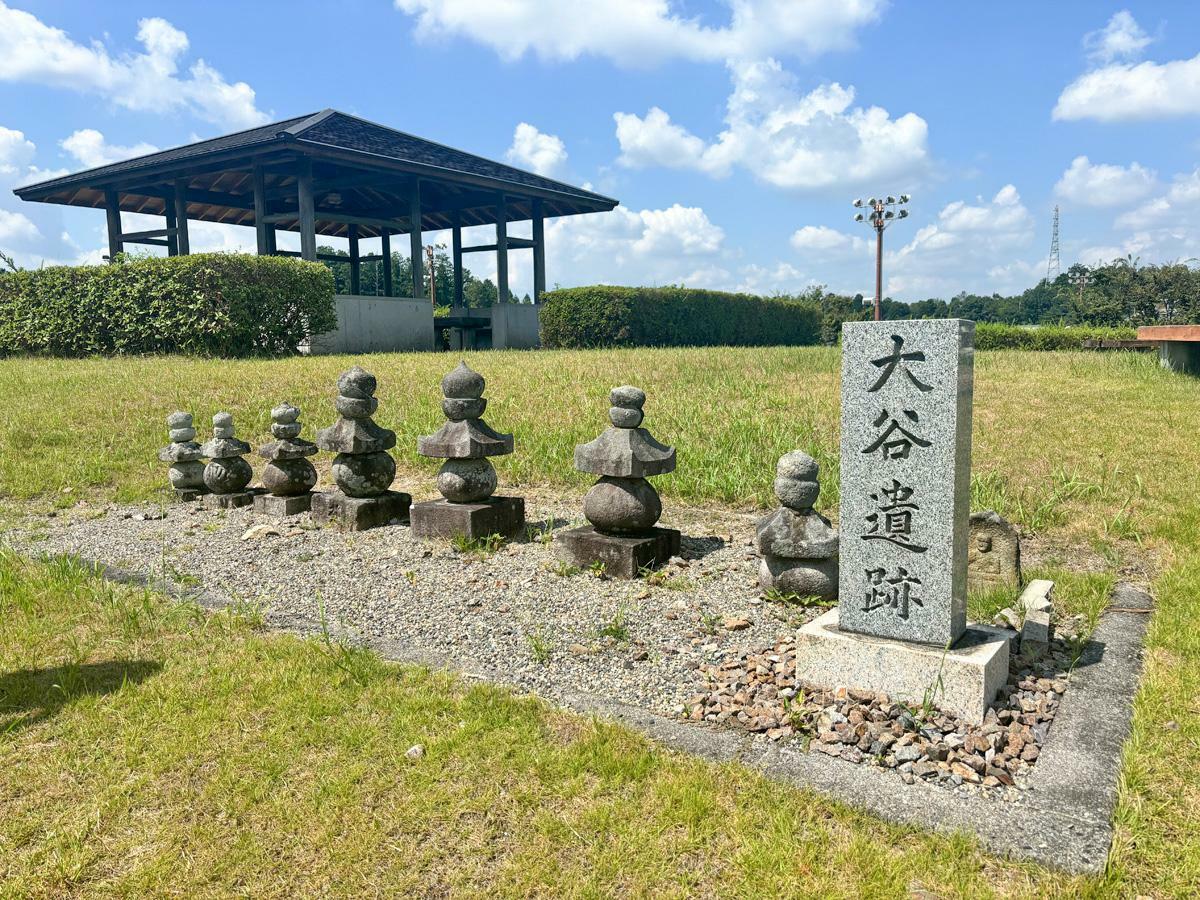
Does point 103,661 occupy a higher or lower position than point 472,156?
lower

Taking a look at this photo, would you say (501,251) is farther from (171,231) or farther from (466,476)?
(466,476)

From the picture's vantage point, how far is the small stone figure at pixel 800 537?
4309 millimetres

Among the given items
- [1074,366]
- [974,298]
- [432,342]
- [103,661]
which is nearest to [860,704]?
[103,661]

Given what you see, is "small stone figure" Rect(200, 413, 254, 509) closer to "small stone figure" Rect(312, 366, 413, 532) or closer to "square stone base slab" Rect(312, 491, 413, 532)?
"square stone base slab" Rect(312, 491, 413, 532)

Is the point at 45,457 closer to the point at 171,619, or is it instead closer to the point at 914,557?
the point at 171,619

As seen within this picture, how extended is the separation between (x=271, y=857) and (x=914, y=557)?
247cm

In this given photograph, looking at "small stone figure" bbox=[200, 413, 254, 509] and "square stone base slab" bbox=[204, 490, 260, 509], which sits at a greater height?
"small stone figure" bbox=[200, 413, 254, 509]

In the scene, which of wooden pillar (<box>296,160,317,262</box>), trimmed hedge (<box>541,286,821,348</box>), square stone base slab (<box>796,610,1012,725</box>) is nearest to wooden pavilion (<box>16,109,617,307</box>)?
wooden pillar (<box>296,160,317,262</box>)

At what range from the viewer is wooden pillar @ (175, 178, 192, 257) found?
66.6 feet

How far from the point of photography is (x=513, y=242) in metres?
23.2

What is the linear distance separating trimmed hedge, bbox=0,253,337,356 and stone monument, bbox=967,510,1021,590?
1357 cm

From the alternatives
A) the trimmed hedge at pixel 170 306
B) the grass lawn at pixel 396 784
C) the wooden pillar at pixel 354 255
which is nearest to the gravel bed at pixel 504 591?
the grass lawn at pixel 396 784

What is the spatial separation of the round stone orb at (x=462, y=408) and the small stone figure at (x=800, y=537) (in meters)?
2.33

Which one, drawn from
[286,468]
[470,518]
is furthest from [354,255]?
[470,518]
